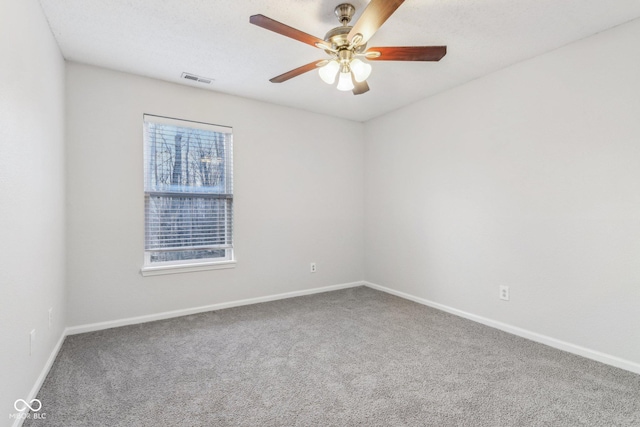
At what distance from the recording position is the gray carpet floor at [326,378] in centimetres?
169

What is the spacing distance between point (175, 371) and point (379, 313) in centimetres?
203

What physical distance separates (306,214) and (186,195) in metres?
1.48

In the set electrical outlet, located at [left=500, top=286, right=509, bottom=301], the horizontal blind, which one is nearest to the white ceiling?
the horizontal blind

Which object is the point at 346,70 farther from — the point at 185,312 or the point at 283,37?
the point at 185,312

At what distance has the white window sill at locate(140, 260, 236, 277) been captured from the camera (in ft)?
10.2

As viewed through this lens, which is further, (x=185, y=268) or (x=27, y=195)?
(x=185, y=268)

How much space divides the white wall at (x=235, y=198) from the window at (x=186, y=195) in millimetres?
94

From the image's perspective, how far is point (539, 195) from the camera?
266cm

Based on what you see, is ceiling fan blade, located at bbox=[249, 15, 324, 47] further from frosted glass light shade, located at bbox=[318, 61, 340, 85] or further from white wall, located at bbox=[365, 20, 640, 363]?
white wall, located at bbox=[365, 20, 640, 363]

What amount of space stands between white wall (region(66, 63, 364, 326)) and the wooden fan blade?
6.89 feet

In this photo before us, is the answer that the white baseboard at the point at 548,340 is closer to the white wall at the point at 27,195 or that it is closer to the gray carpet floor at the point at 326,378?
the gray carpet floor at the point at 326,378

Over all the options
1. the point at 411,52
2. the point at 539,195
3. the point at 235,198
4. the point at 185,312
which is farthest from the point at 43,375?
the point at 539,195

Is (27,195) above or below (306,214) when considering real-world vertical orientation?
above

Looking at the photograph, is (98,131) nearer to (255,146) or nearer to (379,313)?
(255,146)
